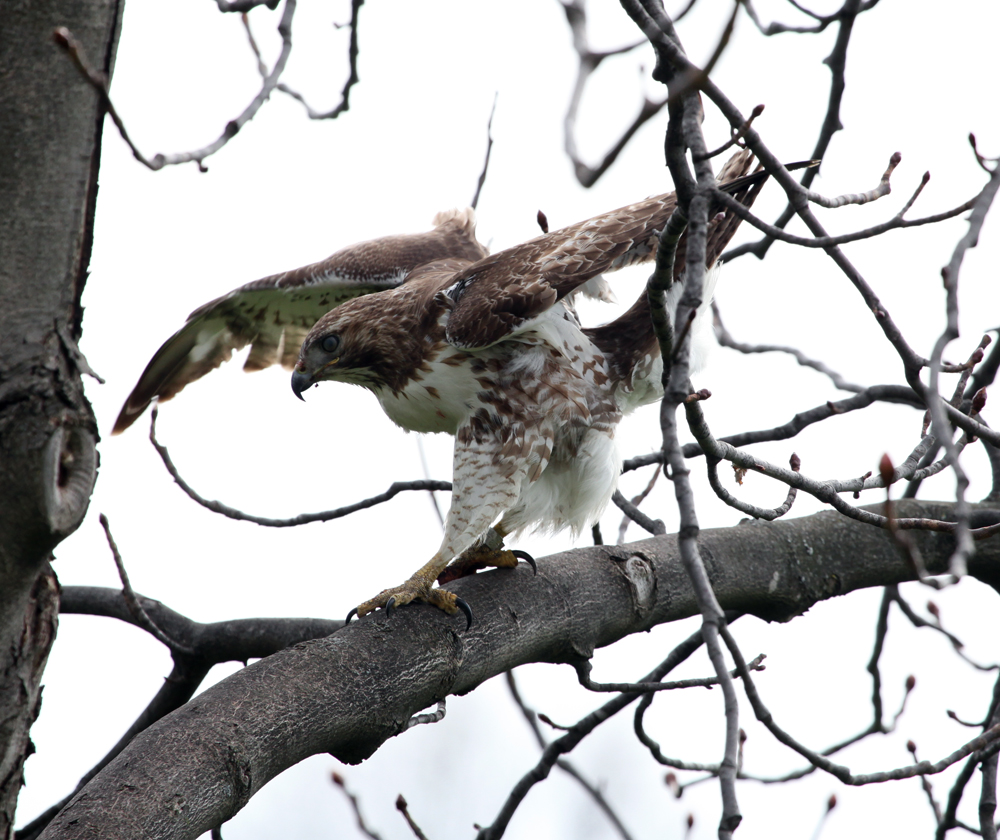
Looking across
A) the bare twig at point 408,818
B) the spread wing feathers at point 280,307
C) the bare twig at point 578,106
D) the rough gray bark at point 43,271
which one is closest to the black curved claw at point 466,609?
the bare twig at point 408,818

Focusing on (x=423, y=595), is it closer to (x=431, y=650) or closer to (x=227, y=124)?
(x=431, y=650)

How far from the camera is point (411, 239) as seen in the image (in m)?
5.00

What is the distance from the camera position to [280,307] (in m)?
4.99

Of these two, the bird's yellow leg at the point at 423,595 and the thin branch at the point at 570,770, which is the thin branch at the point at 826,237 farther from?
the thin branch at the point at 570,770

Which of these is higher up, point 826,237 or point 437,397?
point 437,397

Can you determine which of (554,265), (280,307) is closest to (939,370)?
(554,265)

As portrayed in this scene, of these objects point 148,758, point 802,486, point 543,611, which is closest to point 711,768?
point 543,611

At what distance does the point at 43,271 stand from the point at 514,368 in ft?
7.73

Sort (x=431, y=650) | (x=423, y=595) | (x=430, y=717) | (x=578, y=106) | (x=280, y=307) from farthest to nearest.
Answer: (x=280, y=307), (x=423, y=595), (x=430, y=717), (x=431, y=650), (x=578, y=106)

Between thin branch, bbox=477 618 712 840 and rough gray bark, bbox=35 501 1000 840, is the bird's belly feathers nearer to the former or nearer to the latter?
rough gray bark, bbox=35 501 1000 840

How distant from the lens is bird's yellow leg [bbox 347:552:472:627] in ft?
9.80

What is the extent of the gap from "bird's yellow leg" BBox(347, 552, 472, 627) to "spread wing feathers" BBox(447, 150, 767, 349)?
853mm

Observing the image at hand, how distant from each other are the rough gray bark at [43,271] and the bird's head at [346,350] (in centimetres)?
236

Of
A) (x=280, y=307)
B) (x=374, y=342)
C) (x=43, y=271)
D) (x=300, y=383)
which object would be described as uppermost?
(x=280, y=307)
